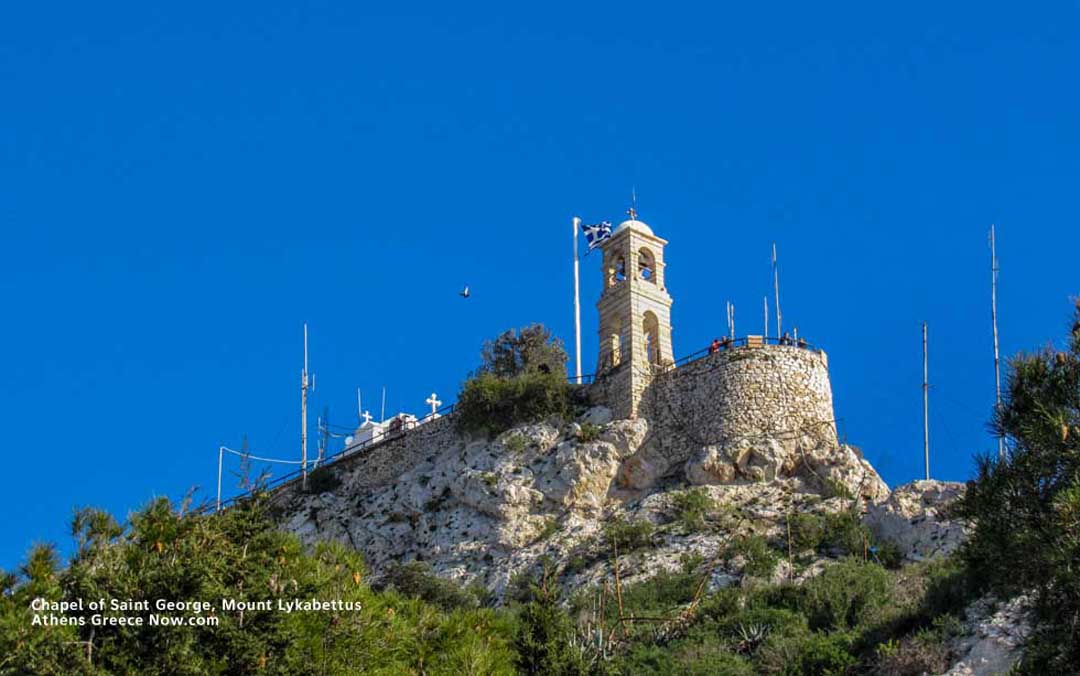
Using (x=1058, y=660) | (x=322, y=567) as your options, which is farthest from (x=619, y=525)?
(x=1058, y=660)

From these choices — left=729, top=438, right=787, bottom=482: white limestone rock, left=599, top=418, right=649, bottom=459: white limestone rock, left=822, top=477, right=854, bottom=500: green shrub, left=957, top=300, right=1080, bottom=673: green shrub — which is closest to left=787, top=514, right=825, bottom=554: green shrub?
left=822, top=477, right=854, bottom=500: green shrub

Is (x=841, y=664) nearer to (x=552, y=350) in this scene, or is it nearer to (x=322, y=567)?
(x=322, y=567)

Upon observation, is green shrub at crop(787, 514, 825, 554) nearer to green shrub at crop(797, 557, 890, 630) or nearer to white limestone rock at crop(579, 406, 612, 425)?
green shrub at crop(797, 557, 890, 630)

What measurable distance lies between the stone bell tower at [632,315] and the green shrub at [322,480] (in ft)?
31.0

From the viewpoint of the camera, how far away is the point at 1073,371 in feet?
51.1

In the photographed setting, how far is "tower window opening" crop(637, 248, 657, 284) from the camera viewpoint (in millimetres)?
40938

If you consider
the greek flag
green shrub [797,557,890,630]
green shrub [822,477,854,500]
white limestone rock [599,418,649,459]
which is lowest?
green shrub [797,557,890,630]

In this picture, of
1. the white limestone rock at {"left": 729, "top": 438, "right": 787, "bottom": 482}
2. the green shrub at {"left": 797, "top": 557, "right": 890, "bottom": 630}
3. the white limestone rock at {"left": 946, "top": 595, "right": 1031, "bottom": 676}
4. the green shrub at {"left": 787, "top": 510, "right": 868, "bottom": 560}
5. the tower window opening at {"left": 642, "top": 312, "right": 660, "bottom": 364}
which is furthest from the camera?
the tower window opening at {"left": 642, "top": 312, "right": 660, "bottom": 364}

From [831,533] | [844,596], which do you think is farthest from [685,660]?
[831,533]

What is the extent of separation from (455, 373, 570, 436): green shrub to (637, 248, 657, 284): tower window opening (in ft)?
13.0

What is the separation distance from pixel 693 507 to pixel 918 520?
552 cm

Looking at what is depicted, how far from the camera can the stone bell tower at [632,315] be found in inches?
1511

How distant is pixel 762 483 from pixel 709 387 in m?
3.01

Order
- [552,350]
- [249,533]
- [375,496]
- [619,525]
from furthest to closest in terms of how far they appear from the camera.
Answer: [552,350] < [375,496] < [619,525] < [249,533]
